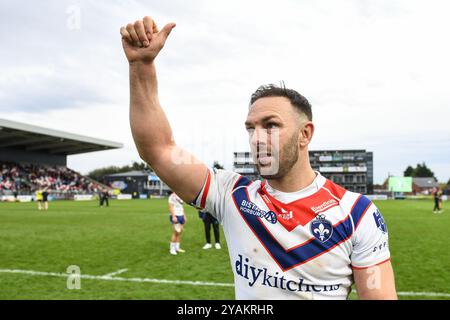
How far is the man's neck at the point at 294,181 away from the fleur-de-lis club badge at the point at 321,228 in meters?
0.20

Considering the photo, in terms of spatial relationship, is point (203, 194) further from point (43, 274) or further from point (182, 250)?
point (182, 250)

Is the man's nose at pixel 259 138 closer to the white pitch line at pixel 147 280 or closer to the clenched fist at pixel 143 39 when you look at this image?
the clenched fist at pixel 143 39

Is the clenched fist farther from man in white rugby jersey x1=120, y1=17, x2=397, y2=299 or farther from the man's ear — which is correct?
the man's ear

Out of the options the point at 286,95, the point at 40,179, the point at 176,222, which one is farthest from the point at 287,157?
the point at 40,179

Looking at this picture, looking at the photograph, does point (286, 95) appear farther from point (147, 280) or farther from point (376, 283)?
point (147, 280)

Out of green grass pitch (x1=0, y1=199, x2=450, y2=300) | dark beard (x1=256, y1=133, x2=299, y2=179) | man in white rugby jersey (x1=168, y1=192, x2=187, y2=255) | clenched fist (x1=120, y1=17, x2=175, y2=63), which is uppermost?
clenched fist (x1=120, y1=17, x2=175, y2=63)

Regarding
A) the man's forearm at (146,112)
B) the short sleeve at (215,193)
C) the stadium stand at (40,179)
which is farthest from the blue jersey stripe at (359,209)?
the stadium stand at (40,179)

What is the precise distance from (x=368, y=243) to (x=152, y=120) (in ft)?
3.90

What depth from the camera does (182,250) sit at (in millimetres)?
11648

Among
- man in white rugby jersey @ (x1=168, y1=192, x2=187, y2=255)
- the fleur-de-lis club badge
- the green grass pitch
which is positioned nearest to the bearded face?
the fleur-de-lis club badge

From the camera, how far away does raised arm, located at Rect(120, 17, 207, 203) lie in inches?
70.0

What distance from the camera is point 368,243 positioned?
1.92m
